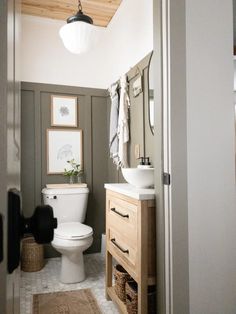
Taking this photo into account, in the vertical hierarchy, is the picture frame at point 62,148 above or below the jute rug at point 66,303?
above

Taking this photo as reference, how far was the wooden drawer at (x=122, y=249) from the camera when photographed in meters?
1.57

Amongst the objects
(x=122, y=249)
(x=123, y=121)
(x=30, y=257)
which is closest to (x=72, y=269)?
(x=30, y=257)

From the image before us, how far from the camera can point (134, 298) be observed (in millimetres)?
1599

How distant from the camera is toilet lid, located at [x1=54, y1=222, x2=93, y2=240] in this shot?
2203 millimetres

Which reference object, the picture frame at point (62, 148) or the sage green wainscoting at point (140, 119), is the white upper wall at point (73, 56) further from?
the picture frame at point (62, 148)

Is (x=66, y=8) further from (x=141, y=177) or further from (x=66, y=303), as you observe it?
(x=66, y=303)

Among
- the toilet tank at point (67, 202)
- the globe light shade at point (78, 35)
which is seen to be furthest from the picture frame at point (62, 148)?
the globe light shade at point (78, 35)

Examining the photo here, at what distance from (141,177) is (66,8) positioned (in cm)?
226

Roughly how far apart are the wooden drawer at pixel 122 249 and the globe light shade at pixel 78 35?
1649mm

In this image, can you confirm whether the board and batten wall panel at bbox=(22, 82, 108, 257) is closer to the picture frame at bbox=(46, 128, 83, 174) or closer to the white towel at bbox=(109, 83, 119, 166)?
the picture frame at bbox=(46, 128, 83, 174)

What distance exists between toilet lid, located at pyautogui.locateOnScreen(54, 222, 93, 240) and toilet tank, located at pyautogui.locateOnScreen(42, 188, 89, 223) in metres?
0.21

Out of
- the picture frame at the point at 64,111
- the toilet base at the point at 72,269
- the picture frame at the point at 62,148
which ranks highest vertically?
the picture frame at the point at 64,111

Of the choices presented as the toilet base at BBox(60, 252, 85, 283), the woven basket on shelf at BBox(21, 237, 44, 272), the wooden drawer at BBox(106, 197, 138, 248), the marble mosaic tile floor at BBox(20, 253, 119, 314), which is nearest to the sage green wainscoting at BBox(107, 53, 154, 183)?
the wooden drawer at BBox(106, 197, 138, 248)

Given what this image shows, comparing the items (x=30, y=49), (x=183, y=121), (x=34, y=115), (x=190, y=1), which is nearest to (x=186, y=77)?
(x=183, y=121)
